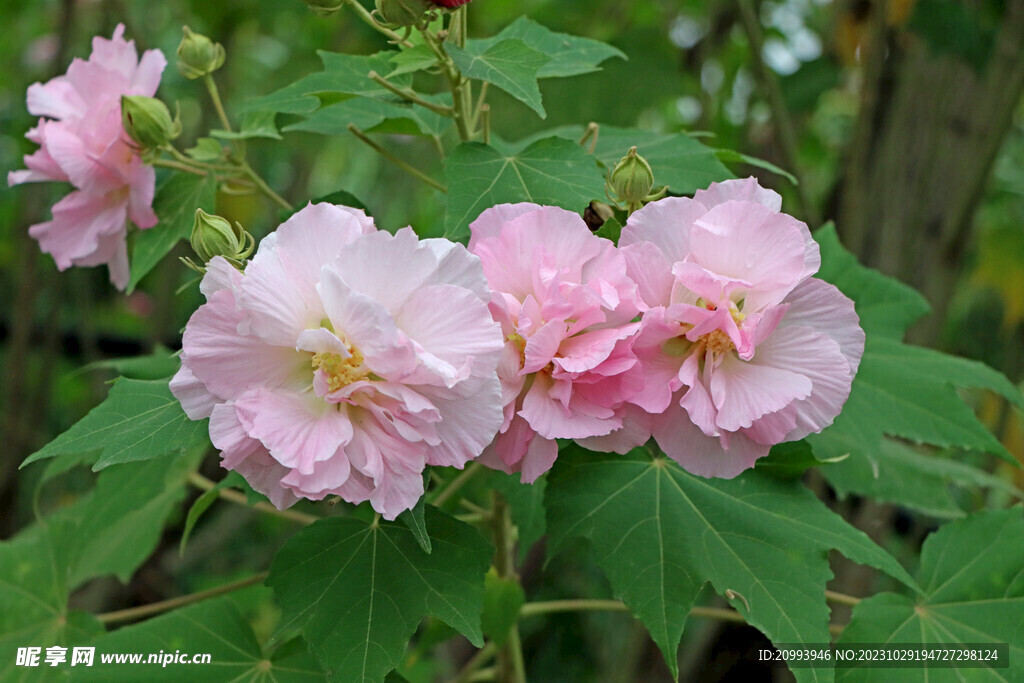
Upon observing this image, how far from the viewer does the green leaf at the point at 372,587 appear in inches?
22.7

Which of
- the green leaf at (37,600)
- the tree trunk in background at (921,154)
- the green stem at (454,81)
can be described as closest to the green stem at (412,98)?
the green stem at (454,81)

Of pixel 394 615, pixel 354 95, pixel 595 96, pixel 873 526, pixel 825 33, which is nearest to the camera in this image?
pixel 394 615

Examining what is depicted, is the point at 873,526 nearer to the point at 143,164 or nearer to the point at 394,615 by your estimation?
the point at 394,615

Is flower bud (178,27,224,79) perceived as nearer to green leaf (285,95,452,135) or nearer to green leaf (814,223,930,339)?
green leaf (285,95,452,135)

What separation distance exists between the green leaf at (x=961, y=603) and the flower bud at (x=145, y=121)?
0.72m

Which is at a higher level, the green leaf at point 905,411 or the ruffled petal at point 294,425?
the ruffled petal at point 294,425

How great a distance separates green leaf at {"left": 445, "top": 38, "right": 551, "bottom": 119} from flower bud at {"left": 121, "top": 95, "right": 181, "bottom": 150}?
271mm

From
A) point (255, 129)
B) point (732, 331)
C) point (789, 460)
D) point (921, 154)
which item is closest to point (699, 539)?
point (789, 460)

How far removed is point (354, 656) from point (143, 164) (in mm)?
466

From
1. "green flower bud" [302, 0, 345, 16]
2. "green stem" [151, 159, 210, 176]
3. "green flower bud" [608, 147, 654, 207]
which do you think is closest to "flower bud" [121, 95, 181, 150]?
"green stem" [151, 159, 210, 176]

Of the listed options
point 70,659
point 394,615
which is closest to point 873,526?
point 394,615

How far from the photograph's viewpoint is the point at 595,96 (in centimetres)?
169

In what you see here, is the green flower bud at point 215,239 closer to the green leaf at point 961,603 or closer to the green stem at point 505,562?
the green stem at point 505,562

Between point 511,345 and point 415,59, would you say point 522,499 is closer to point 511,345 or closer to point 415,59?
point 511,345
